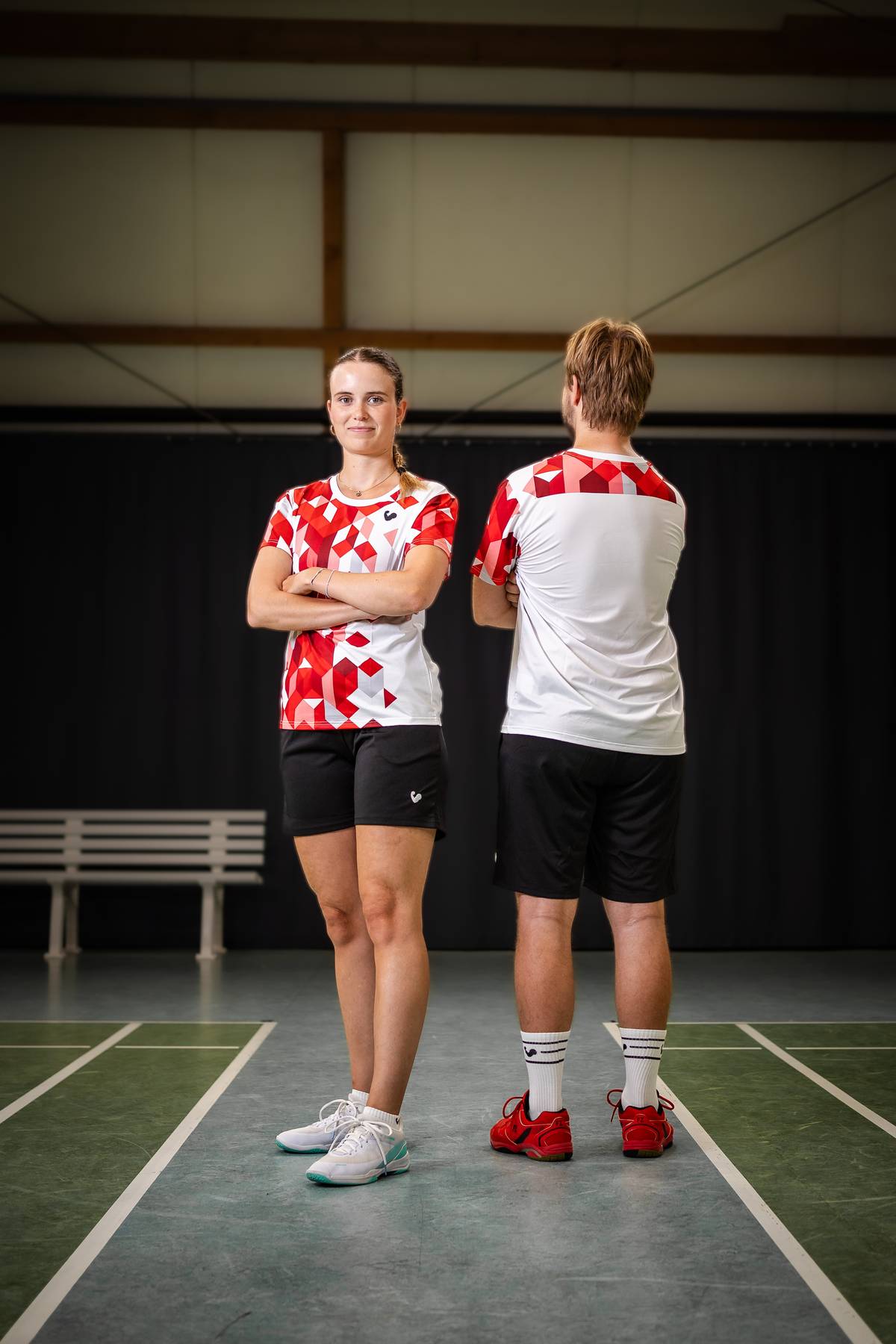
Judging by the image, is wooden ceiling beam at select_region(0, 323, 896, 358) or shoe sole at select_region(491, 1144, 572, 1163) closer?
shoe sole at select_region(491, 1144, 572, 1163)

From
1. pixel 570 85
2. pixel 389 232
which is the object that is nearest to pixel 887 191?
pixel 570 85

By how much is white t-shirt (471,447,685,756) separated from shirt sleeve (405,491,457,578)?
10cm

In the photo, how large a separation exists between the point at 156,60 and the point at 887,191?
435 centimetres

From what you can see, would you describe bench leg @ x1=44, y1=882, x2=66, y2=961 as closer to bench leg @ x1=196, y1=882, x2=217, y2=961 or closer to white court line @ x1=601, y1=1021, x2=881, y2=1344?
bench leg @ x1=196, y1=882, x2=217, y2=961

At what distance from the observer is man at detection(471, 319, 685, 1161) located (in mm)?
2523

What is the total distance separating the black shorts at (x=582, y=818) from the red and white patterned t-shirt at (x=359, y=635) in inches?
9.5

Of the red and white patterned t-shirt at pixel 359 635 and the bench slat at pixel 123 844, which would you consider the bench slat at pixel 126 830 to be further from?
the red and white patterned t-shirt at pixel 359 635

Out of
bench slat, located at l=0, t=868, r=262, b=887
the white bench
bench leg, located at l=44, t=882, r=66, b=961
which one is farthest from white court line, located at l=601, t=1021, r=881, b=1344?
bench leg, located at l=44, t=882, r=66, b=961

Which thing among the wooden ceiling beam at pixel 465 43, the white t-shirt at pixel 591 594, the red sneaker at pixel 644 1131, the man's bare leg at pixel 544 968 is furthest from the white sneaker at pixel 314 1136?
the wooden ceiling beam at pixel 465 43

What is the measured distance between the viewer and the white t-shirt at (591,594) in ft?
8.27

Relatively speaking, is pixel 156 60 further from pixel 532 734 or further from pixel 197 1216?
pixel 197 1216

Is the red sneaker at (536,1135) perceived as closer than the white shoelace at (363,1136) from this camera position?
No

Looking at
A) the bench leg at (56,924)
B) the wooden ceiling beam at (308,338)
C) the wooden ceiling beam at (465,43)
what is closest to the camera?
the bench leg at (56,924)

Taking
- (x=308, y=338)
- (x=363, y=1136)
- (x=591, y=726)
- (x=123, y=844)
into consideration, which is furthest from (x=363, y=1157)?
(x=308, y=338)
